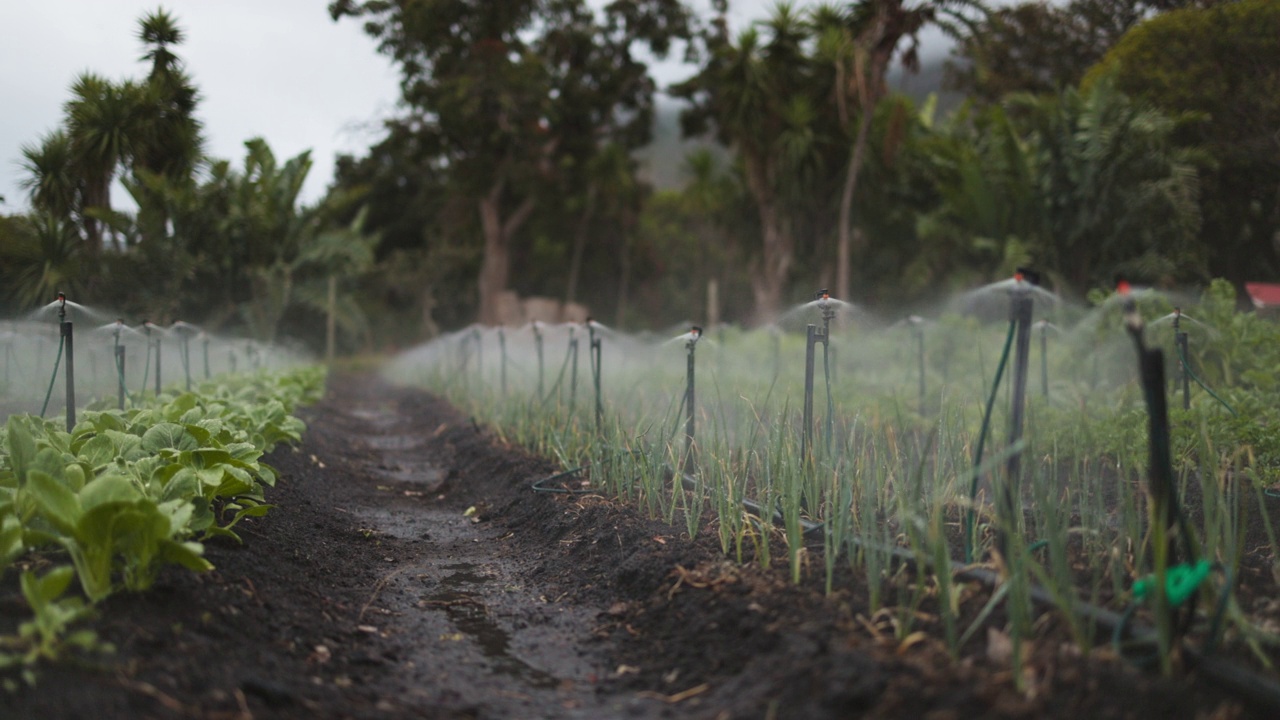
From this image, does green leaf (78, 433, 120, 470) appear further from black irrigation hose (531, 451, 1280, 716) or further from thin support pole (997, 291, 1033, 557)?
thin support pole (997, 291, 1033, 557)

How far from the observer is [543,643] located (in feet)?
9.73

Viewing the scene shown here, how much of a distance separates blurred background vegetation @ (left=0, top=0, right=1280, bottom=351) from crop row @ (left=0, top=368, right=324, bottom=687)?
10.4 meters

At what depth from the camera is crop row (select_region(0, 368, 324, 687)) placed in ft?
6.64

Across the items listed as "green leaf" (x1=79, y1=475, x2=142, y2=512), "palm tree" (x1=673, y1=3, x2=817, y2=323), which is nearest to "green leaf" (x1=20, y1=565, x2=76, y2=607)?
"green leaf" (x1=79, y1=475, x2=142, y2=512)

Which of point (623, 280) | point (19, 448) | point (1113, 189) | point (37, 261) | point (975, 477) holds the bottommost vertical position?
point (975, 477)

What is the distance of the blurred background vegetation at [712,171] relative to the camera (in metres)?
14.0

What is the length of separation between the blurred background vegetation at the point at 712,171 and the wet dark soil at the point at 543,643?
420 inches

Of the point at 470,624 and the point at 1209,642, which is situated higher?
the point at 1209,642

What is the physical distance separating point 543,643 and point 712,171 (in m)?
25.9

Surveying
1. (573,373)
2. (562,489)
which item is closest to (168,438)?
(562,489)

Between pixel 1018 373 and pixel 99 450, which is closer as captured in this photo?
pixel 1018 373

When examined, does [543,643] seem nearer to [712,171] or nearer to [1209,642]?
[1209,642]

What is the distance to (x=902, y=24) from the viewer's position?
14844 millimetres

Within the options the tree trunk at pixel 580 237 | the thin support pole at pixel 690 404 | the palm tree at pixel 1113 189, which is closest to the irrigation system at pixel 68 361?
the thin support pole at pixel 690 404
